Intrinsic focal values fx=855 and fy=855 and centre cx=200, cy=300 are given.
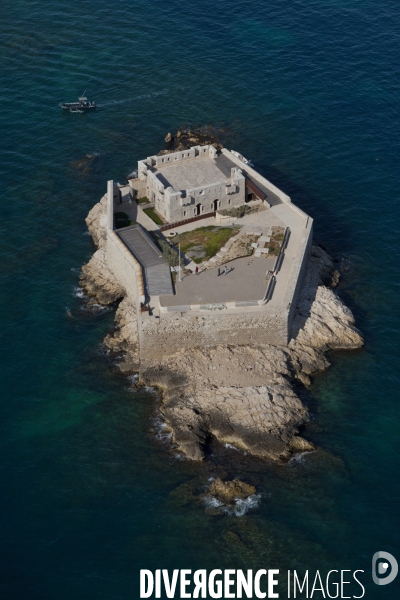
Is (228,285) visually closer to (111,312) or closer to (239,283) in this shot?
(239,283)

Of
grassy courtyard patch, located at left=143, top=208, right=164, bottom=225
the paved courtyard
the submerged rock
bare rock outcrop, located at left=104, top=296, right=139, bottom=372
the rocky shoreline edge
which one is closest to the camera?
the submerged rock

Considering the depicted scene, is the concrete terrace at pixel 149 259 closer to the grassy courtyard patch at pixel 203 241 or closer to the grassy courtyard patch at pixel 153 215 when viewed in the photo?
the grassy courtyard patch at pixel 153 215

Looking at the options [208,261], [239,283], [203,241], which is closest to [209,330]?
[239,283]

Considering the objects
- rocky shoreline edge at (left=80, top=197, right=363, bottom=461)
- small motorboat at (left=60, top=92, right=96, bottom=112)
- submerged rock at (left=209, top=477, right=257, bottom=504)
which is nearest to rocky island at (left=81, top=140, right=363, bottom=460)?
rocky shoreline edge at (left=80, top=197, right=363, bottom=461)

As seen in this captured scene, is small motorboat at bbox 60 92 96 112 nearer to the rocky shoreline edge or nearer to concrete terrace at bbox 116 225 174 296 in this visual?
the rocky shoreline edge

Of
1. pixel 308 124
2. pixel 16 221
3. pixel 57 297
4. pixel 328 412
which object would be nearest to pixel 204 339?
pixel 328 412

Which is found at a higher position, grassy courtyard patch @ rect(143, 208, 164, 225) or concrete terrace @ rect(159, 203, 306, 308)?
grassy courtyard patch @ rect(143, 208, 164, 225)
